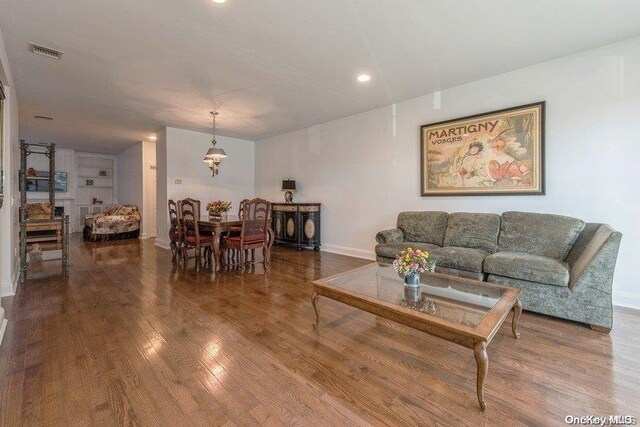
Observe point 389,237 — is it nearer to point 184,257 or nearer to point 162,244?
point 184,257

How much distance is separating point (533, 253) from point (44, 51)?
17.8 feet

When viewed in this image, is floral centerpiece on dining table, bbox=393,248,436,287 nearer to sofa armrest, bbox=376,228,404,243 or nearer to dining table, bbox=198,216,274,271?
sofa armrest, bbox=376,228,404,243

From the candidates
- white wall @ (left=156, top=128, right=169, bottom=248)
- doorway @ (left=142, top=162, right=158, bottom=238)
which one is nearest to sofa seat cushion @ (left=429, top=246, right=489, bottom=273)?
white wall @ (left=156, top=128, right=169, bottom=248)

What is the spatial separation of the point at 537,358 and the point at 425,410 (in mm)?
1018

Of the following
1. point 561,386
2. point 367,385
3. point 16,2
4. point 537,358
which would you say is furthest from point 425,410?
point 16,2

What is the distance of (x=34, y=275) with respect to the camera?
149 inches

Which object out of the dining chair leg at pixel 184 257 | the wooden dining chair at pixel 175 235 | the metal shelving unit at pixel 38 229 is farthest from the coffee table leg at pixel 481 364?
the metal shelving unit at pixel 38 229

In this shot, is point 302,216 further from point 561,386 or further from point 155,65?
Result: point 561,386

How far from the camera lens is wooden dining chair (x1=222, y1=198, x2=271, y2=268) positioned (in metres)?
4.03

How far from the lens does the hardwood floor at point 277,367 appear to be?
54.8 inches

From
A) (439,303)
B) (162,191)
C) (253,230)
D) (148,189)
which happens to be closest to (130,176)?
(148,189)

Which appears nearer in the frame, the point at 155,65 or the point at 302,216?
the point at 155,65

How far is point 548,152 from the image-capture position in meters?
3.20

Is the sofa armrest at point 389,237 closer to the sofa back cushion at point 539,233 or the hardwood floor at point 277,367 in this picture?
the sofa back cushion at point 539,233
